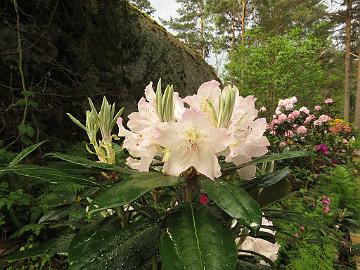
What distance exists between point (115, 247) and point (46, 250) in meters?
0.27

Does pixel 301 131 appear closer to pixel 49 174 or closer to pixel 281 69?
pixel 49 174

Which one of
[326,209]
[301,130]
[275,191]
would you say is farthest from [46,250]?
[301,130]

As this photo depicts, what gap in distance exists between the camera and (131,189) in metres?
0.62

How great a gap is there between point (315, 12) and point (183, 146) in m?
17.8

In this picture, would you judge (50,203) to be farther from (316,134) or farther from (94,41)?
(316,134)

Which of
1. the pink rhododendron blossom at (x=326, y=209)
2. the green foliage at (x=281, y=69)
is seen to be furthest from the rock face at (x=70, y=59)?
the green foliage at (x=281, y=69)

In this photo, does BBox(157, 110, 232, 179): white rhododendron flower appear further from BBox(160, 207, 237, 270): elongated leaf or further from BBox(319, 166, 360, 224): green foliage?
BBox(319, 166, 360, 224): green foliage

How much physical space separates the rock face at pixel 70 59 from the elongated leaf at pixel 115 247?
A: 2306 millimetres

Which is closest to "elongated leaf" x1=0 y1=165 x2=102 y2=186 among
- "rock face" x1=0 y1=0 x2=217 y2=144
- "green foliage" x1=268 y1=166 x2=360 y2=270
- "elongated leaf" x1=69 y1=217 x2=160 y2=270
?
"elongated leaf" x1=69 y1=217 x2=160 y2=270

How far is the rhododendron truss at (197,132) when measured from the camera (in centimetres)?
72

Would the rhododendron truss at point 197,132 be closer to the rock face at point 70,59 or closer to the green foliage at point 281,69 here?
the rock face at point 70,59

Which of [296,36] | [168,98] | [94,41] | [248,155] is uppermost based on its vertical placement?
[296,36]

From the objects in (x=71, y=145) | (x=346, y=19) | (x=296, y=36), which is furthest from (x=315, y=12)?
(x=71, y=145)

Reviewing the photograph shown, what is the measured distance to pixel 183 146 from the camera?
740 mm
